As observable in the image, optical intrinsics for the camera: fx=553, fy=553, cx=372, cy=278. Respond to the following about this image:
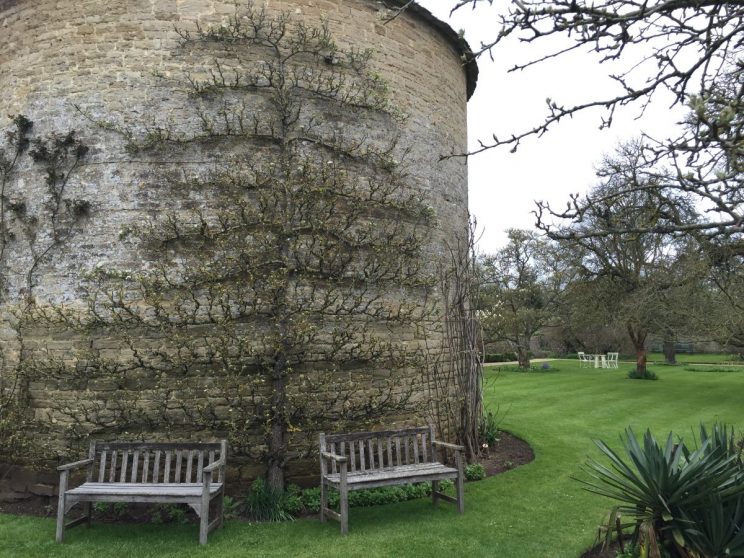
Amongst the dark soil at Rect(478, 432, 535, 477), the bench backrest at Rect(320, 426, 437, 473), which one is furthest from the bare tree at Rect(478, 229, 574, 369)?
the bench backrest at Rect(320, 426, 437, 473)

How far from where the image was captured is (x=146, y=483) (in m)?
5.66

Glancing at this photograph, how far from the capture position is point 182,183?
669cm

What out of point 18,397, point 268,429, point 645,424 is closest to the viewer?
point 268,429

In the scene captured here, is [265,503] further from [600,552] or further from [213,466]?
[600,552]

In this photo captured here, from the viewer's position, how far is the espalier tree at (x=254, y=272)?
644cm

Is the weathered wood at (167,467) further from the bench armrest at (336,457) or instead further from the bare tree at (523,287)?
the bare tree at (523,287)

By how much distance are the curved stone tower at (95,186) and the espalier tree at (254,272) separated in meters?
0.04

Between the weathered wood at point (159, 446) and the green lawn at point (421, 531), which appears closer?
the green lawn at point (421, 531)

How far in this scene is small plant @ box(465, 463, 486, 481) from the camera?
24.6 feet

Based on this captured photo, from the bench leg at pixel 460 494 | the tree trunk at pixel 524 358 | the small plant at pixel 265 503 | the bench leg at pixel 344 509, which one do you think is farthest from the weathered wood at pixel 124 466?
the tree trunk at pixel 524 358

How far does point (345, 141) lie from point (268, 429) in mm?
3795

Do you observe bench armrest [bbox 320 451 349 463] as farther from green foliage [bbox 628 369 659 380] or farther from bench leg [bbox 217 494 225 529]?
green foliage [bbox 628 369 659 380]

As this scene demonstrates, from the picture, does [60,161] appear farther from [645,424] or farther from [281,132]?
[645,424]

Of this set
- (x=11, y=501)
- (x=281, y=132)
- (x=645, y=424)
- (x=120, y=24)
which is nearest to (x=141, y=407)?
(x=11, y=501)
